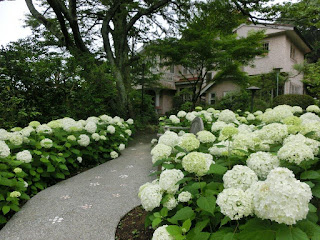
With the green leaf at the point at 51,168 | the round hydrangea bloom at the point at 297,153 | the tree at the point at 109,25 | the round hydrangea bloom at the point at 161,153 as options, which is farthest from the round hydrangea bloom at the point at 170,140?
the tree at the point at 109,25

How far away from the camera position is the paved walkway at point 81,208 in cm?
234

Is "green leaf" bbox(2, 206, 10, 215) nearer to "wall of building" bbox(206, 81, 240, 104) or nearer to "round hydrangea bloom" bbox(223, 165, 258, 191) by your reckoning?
"round hydrangea bloom" bbox(223, 165, 258, 191)

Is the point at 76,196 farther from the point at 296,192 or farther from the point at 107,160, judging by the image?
the point at 296,192

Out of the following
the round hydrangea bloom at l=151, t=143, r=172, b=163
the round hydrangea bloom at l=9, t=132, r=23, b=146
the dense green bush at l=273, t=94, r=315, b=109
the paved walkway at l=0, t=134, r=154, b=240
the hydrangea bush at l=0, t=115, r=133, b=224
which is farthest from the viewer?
the dense green bush at l=273, t=94, r=315, b=109

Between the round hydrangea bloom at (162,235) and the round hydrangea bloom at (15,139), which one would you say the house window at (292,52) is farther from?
the round hydrangea bloom at (162,235)

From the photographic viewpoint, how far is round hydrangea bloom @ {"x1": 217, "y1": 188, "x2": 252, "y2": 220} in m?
1.04

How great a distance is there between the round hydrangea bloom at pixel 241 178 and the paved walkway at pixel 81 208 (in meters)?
1.61

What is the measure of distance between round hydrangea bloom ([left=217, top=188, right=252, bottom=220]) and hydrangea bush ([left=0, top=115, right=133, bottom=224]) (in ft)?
7.91

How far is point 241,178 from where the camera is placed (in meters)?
1.24

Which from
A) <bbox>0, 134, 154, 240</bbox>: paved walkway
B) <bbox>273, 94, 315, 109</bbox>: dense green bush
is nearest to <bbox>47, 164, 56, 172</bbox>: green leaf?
<bbox>0, 134, 154, 240</bbox>: paved walkway

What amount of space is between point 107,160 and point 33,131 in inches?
85.7

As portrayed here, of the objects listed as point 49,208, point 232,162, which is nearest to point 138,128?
point 49,208

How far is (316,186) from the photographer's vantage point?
3.85 ft

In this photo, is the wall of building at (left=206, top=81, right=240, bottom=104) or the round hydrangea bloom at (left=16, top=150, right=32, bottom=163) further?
the wall of building at (left=206, top=81, right=240, bottom=104)
